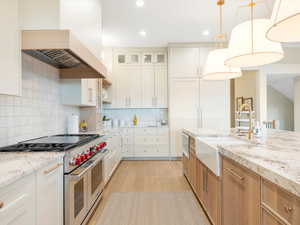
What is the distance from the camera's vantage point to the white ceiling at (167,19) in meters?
3.06

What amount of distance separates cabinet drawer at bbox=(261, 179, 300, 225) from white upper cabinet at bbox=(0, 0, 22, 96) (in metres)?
1.73

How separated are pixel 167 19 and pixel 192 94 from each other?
6.28ft

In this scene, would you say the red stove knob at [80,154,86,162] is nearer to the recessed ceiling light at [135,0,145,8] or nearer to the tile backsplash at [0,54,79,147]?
the tile backsplash at [0,54,79,147]

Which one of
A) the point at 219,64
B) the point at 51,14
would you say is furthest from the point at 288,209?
the point at 51,14

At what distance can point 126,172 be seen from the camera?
3.79m

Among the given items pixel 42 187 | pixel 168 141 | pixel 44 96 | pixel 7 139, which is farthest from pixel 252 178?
pixel 168 141

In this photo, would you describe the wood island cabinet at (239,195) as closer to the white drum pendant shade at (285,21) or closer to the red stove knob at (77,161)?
the white drum pendant shade at (285,21)

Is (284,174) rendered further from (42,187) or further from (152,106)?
(152,106)

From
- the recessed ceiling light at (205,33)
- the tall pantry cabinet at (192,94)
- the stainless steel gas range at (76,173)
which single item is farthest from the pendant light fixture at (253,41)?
the tall pantry cabinet at (192,94)

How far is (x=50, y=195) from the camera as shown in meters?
1.33

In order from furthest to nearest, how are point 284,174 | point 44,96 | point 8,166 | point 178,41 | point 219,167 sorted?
point 178,41 < point 44,96 < point 219,167 < point 8,166 < point 284,174

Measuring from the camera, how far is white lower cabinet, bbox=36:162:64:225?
1203 millimetres

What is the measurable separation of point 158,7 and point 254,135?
249 cm

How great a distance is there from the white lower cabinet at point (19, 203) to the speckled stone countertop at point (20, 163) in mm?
46
